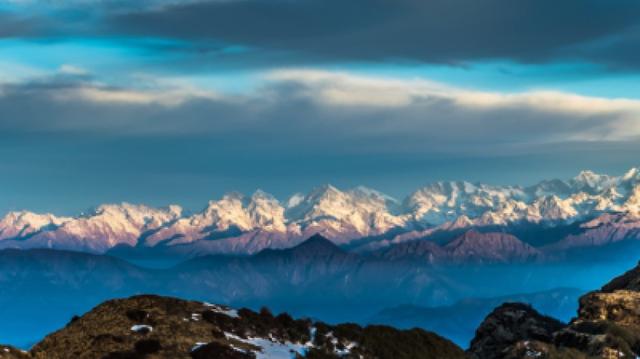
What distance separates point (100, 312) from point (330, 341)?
144 ft

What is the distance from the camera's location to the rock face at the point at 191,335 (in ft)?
450

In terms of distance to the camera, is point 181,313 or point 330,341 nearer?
point 181,313

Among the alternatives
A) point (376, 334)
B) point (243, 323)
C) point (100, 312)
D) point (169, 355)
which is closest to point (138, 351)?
point (169, 355)

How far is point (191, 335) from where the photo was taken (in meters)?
148

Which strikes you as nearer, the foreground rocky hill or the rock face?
the foreground rocky hill

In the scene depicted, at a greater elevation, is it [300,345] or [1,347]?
[300,345]

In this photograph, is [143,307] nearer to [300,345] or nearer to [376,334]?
[300,345]

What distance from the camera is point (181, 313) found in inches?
6161

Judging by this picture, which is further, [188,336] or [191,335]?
[191,335]

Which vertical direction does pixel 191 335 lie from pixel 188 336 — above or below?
above

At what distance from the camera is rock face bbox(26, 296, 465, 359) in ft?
450

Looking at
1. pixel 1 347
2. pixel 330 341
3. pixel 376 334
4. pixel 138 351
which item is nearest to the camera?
pixel 1 347

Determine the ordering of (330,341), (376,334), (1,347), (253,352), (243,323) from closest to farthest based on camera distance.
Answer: (1,347), (253,352), (243,323), (330,341), (376,334)

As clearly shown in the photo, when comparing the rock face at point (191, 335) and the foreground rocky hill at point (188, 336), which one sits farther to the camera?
the rock face at point (191, 335)
